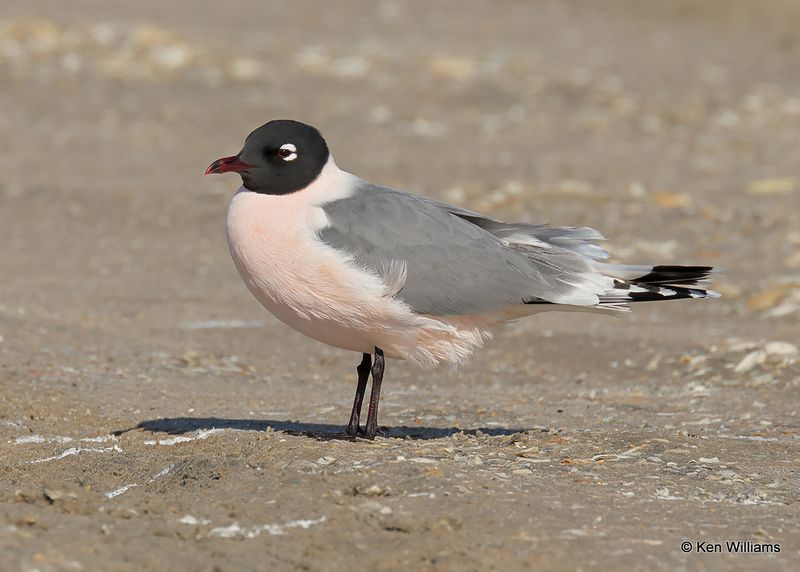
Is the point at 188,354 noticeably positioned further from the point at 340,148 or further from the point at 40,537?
the point at 340,148

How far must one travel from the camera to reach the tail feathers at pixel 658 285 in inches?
260

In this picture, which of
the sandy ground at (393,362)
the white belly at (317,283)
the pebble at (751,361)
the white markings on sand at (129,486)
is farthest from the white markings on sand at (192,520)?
the pebble at (751,361)

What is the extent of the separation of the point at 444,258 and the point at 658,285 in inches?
42.9

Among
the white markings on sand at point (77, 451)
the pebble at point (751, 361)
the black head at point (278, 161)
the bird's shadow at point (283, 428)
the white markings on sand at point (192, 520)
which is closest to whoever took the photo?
the white markings on sand at point (192, 520)

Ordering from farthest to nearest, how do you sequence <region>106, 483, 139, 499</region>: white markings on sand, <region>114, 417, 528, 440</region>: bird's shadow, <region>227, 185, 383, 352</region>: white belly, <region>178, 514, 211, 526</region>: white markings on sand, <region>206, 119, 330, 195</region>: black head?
<region>114, 417, 528, 440</region>: bird's shadow, <region>206, 119, 330, 195</region>: black head, <region>227, 185, 383, 352</region>: white belly, <region>106, 483, 139, 499</region>: white markings on sand, <region>178, 514, 211, 526</region>: white markings on sand

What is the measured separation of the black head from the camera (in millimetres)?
6461

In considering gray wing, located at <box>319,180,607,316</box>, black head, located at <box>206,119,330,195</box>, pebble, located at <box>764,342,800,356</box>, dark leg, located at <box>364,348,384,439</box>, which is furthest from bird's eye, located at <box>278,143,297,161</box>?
pebble, located at <box>764,342,800,356</box>

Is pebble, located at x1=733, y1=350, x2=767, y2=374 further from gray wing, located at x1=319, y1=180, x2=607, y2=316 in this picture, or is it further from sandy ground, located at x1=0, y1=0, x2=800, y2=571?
gray wing, located at x1=319, y1=180, x2=607, y2=316

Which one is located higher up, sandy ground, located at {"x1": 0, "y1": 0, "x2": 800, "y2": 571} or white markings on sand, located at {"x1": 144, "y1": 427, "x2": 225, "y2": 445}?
sandy ground, located at {"x1": 0, "y1": 0, "x2": 800, "y2": 571}

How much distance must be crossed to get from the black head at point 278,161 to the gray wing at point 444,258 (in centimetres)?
22

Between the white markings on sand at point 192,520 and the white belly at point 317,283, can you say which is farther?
the white belly at point 317,283

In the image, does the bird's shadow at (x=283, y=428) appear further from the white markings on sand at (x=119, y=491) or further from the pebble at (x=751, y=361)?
the pebble at (x=751, y=361)

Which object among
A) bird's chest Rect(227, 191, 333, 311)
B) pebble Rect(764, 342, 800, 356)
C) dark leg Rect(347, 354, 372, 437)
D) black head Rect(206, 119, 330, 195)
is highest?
black head Rect(206, 119, 330, 195)

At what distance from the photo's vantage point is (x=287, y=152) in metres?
6.50
